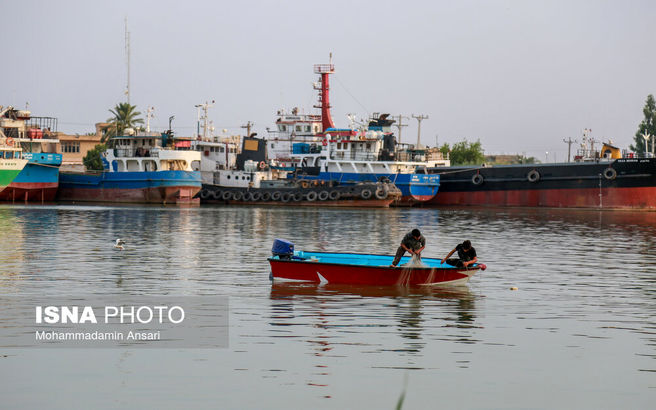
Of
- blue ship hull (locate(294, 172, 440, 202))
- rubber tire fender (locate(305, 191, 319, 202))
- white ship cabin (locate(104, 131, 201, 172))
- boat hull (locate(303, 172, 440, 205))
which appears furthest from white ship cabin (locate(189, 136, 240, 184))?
blue ship hull (locate(294, 172, 440, 202))

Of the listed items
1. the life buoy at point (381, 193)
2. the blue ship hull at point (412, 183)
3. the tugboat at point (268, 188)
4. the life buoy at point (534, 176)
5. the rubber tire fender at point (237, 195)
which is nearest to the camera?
the life buoy at point (534, 176)

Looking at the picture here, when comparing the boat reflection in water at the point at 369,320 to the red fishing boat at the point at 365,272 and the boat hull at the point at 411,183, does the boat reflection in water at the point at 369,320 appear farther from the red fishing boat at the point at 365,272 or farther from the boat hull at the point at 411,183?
the boat hull at the point at 411,183

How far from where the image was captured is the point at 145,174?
75750 mm

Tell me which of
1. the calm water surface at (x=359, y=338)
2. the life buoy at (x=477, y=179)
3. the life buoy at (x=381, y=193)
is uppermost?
the life buoy at (x=477, y=179)

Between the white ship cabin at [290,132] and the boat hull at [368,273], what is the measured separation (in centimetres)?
6385

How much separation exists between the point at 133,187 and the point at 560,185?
38.4 m

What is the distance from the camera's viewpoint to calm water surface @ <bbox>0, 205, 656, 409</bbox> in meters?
11.9

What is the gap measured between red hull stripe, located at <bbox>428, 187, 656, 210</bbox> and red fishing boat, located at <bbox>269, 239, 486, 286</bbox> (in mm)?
48632

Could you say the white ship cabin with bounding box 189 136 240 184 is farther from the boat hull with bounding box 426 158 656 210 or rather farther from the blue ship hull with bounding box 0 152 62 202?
→ the boat hull with bounding box 426 158 656 210

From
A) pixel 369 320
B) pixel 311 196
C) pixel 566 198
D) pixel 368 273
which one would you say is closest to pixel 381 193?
pixel 311 196

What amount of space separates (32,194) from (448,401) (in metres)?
71.0

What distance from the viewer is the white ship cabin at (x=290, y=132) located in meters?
86.0

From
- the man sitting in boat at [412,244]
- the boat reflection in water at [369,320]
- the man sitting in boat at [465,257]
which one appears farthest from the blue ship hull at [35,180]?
the man sitting in boat at [465,257]

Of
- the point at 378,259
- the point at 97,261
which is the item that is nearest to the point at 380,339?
the point at 378,259
